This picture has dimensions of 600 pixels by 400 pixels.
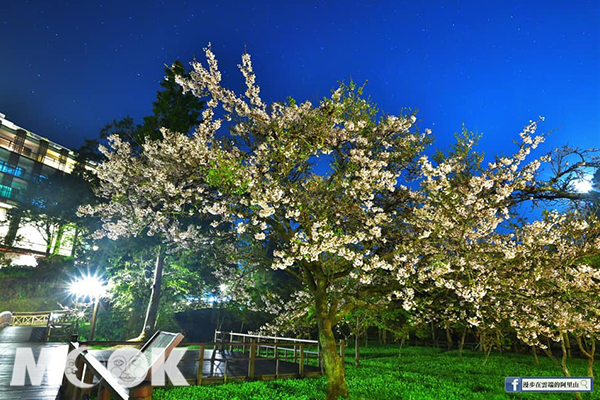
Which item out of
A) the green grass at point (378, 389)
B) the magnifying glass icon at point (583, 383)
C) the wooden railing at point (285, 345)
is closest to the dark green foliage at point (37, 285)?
the wooden railing at point (285, 345)

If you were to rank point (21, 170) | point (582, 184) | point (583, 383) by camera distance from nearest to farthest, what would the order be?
1. point (583, 383)
2. point (582, 184)
3. point (21, 170)

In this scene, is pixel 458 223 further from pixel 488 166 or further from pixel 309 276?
pixel 309 276

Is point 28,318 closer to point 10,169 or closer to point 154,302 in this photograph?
point 154,302

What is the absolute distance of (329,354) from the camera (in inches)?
388

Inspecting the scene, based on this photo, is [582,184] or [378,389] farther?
[378,389]

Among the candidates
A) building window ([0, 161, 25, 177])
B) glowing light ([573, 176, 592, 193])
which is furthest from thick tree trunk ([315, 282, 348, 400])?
building window ([0, 161, 25, 177])

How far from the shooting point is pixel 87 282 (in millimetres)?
16297

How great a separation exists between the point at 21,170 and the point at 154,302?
36.5m

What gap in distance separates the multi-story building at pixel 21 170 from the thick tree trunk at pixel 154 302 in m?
24.0

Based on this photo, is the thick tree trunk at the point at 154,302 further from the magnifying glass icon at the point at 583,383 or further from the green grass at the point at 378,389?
the magnifying glass icon at the point at 583,383

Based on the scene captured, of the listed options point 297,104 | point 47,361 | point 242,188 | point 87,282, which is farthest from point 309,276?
point 87,282

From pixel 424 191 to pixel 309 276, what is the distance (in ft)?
14.7

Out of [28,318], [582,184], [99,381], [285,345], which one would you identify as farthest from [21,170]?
[582,184]

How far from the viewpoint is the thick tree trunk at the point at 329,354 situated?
31.0 feet
